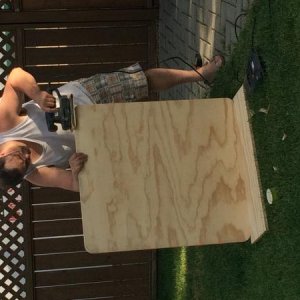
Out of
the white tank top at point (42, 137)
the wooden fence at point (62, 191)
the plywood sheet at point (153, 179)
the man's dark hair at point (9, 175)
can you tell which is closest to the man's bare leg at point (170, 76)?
the white tank top at point (42, 137)

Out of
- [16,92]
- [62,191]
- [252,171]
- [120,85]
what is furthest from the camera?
[62,191]

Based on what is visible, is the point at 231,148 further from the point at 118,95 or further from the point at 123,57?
the point at 123,57

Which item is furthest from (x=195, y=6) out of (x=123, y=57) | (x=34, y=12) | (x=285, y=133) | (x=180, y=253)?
(x=180, y=253)

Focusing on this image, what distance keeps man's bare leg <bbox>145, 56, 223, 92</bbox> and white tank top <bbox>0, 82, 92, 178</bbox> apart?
46cm

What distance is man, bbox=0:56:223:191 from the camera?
222 cm

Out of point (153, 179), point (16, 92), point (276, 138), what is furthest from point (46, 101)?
point (276, 138)

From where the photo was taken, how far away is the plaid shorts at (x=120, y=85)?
2.65 meters

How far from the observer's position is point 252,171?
6.95 ft

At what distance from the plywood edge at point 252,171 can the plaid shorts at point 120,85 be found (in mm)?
689

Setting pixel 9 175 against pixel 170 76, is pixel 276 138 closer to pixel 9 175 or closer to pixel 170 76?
pixel 170 76

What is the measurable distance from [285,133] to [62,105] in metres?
0.89

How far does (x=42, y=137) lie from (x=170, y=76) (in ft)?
2.59

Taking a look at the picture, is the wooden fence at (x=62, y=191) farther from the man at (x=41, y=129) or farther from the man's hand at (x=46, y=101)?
the man's hand at (x=46, y=101)

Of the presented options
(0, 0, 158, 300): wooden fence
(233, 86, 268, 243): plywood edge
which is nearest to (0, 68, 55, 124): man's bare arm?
(233, 86, 268, 243): plywood edge
